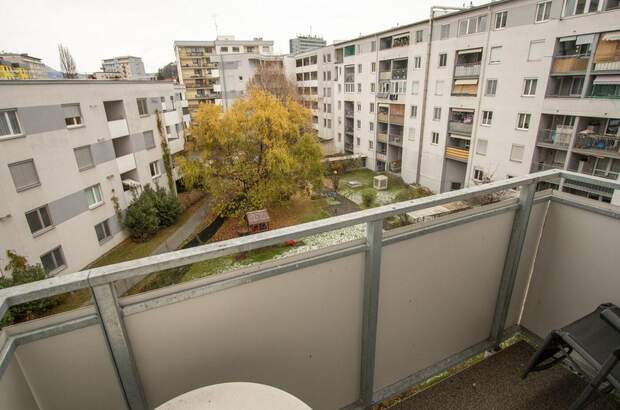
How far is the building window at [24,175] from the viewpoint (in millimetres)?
11047

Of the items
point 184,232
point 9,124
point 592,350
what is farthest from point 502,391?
point 184,232

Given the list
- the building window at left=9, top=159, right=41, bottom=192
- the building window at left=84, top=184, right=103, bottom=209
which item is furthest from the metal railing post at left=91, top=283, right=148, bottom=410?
the building window at left=84, top=184, right=103, bottom=209

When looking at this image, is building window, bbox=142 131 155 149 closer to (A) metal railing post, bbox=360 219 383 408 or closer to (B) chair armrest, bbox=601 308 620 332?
(A) metal railing post, bbox=360 219 383 408

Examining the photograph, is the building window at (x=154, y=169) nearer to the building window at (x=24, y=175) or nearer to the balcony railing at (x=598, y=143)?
the building window at (x=24, y=175)

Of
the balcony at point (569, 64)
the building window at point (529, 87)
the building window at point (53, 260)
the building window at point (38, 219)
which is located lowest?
the building window at point (53, 260)

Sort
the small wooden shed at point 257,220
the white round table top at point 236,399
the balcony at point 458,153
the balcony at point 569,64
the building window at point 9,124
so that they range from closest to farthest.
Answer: the white round table top at point 236,399 < the building window at point 9,124 < the balcony at point 569,64 < the small wooden shed at point 257,220 < the balcony at point 458,153

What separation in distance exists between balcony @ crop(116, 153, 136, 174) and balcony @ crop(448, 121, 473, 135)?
59.4 ft

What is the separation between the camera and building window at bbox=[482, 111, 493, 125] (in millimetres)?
17656

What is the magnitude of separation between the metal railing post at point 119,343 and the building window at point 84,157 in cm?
1496

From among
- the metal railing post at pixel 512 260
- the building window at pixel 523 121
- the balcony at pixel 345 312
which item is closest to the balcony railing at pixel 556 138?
the building window at pixel 523 121

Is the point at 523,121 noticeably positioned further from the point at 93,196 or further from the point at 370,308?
the point at 93,196

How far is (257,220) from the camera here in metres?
15.8

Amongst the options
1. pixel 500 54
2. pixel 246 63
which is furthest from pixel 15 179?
pixel 246 63

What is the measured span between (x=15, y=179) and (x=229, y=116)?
29.7 ft
